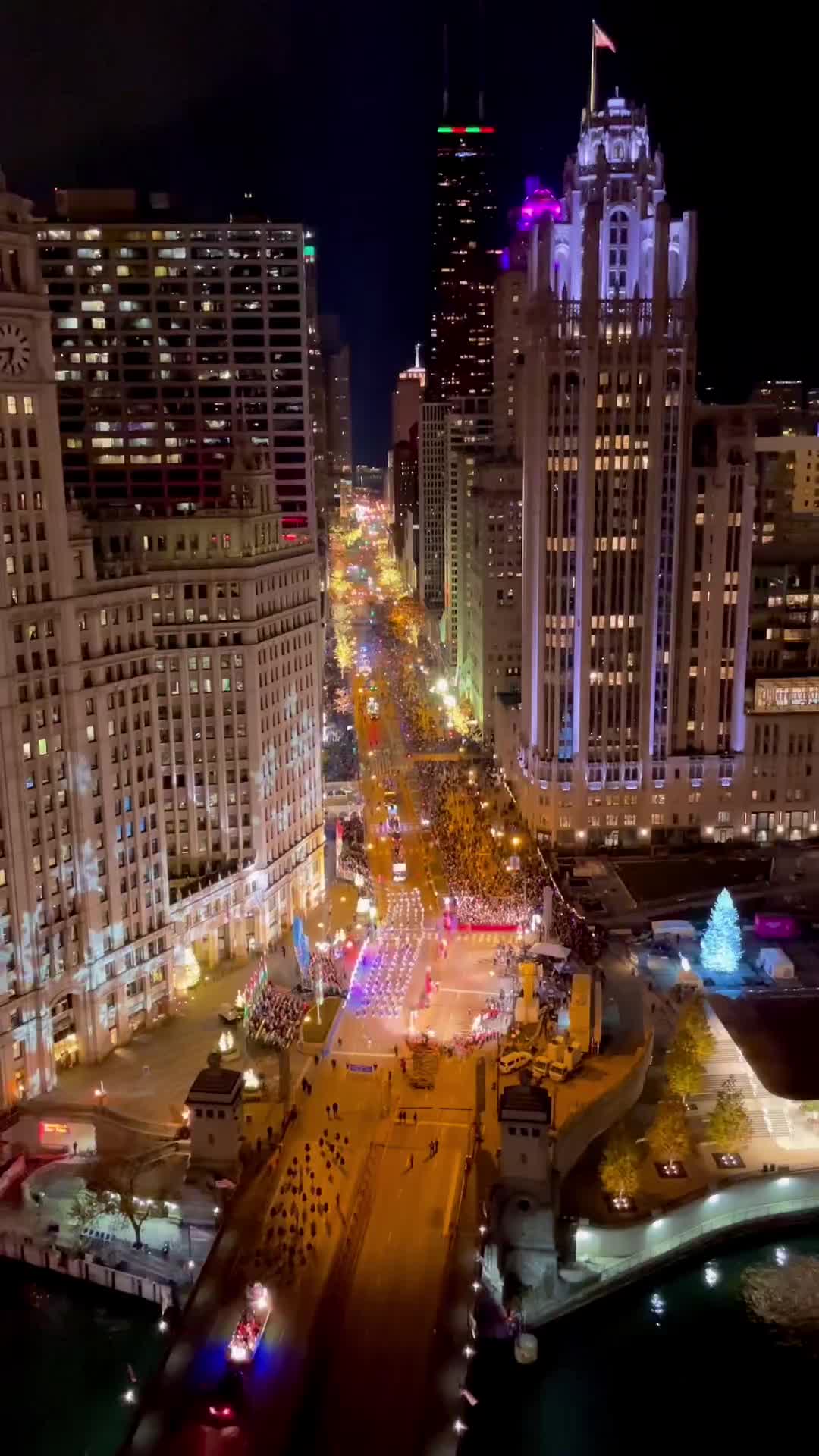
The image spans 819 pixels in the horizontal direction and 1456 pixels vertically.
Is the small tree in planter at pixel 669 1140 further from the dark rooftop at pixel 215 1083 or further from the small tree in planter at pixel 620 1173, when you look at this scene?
the dark rooftop at pixel 215 1083

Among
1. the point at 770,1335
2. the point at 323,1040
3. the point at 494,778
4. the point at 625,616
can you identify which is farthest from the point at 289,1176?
the point at 494,778

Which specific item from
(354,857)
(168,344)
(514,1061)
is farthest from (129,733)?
(168,344)

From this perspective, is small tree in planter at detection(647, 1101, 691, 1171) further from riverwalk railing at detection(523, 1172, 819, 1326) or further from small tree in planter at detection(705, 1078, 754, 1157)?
riverwalk railing at detection(523, 1172, 819, 1326)

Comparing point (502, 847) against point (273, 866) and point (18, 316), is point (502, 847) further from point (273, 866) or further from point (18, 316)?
point (18, 316)

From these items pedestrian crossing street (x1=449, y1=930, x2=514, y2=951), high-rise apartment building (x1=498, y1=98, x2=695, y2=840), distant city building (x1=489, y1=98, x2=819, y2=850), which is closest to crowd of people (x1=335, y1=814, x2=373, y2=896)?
pedestrian crossing street (x1=449, y1=930, x2=514, y2=951)

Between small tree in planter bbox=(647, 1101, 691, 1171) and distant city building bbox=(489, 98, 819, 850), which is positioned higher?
distant city building bbox=(489, 98, 819, 850)

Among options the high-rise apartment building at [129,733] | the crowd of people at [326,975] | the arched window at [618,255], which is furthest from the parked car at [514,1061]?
the arched window at [618,255]

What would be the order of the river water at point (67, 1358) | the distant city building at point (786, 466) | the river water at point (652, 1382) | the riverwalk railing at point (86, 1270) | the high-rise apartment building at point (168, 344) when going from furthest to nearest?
the distant city building at point (786, 466) < the high-rise apartment building at point (168, 344) < the riverwalk railing at point (86, 1270) < the river water at point (652, 1382) < the river water at point (67, 1358)
